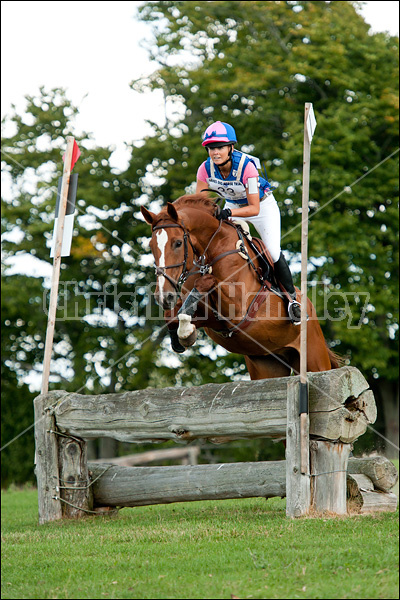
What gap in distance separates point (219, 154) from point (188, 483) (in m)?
2.98

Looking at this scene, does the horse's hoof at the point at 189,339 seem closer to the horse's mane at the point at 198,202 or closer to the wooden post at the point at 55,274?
the horse's mane at the point at 198,202

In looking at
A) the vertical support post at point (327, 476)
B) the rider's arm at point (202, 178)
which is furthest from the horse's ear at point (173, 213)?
the vertical support post at point (327, 476)

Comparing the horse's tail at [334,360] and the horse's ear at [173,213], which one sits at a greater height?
the horse's ear at [173,213]

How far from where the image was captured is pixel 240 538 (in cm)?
493

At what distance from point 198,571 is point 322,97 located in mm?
14990

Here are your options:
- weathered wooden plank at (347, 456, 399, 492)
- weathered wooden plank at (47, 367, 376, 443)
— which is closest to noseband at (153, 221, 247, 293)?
weathered wooden plank at (47, 367, 376, 443)

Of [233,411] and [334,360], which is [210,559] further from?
[334,360]

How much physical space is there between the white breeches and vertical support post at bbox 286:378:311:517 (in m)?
1.75

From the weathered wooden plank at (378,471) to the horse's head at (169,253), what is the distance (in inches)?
104

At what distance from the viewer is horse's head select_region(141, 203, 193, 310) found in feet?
18.9

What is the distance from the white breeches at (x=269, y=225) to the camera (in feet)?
22.9

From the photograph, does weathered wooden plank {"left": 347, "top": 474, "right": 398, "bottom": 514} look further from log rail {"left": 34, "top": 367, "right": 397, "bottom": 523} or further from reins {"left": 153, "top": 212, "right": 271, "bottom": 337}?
reins {"left": 153, "top": 212, "right": 271, "bottom": 337}

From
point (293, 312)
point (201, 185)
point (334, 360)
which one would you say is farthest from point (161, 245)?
point (334, 360)

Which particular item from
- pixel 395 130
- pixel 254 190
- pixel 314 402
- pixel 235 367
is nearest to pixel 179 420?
pixel 314 402
